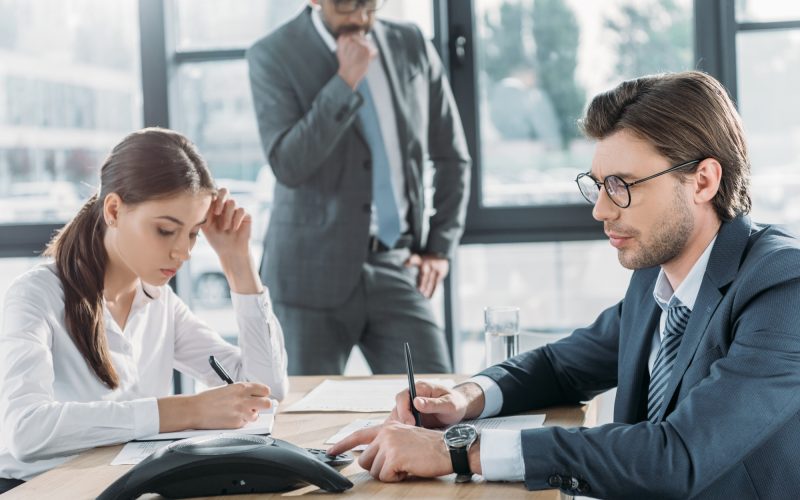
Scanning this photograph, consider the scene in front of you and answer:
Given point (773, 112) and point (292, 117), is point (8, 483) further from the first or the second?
point (773, 112)

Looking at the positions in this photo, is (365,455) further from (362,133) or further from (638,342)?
(362,133)

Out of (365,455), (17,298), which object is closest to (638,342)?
(365,455)

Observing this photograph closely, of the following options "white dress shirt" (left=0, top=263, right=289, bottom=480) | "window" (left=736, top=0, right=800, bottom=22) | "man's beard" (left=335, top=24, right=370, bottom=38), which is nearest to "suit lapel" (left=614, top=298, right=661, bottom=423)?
"white dress shirt" (left=0, top=263, right=289, bottom=480)

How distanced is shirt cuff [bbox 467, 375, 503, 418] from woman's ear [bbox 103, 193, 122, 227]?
850 mm

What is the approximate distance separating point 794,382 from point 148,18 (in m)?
3.16

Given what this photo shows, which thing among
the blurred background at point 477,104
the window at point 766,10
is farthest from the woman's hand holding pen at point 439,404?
the window at point 766,10

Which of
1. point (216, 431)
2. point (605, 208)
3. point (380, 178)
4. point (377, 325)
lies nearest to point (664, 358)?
point (605, 208)

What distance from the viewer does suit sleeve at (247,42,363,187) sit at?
3.06 metres

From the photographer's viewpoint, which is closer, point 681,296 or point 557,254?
point 681,296

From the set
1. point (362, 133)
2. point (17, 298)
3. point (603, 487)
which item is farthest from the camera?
point (362, 133)

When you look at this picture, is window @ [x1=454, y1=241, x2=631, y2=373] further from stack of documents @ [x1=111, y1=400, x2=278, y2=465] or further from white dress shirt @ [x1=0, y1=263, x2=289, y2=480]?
stack of documents @ [x1=111, y1=400, x2=278, y2=465]

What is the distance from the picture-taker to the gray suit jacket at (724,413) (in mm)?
1430

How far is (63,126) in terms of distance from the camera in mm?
4102

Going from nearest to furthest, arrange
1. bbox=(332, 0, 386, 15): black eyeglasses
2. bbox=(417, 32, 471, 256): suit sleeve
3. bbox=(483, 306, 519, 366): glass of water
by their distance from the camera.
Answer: bbox=(483, 306, 519, 366): glass of water < bbox=(332, 0, 386, 15): black eyeglasses < bbox=(417, 32, 471, 256): suit sleeve
